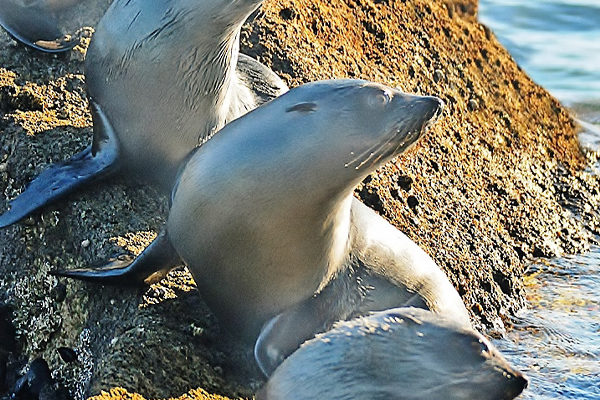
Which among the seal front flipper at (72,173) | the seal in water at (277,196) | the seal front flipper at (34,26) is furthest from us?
the seal front flipper at (34,26)

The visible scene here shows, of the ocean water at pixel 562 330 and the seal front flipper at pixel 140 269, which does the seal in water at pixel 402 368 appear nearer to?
the seal front flipper at pixel 140 269

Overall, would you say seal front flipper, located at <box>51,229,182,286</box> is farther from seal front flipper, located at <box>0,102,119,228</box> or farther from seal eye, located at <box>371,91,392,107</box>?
seal eye, located at <box>371,91,392,107</box>

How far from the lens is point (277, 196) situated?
15.1ft

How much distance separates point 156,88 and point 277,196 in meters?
1.33

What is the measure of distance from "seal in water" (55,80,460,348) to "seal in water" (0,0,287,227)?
→ 0.83 meters

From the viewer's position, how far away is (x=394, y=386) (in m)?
3.78

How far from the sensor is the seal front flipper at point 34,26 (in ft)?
22.2

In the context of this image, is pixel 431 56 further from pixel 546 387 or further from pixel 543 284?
pixel 546 387

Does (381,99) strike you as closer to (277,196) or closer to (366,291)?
(277,196)

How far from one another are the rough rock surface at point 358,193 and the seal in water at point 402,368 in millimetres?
689

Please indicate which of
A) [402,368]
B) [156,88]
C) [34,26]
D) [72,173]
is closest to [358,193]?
[156,88]

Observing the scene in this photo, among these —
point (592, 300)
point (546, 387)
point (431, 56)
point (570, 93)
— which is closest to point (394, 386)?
point (546, 387)

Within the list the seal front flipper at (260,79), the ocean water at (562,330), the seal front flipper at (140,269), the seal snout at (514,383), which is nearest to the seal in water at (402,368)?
the seal snout at (514,383)

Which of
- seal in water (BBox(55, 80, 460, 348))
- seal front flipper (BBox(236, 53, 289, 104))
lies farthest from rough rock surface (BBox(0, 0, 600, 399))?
seal front flipper (BBox(236, 53, 289, 104))
